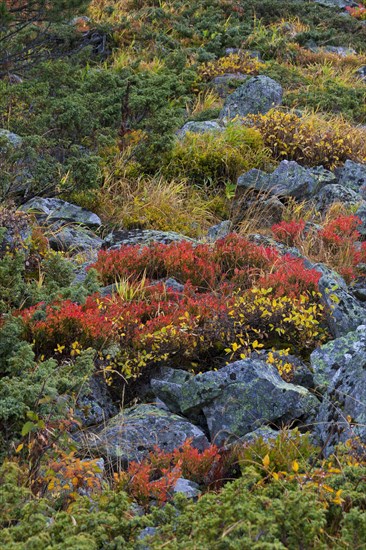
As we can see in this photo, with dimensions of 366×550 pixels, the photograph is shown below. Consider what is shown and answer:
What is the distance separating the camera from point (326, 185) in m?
9.88

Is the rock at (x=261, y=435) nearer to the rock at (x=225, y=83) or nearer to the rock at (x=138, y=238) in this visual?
the rock at (x=138, y=238)

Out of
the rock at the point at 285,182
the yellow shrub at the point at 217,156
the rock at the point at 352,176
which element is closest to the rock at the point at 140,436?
the rock at the point at 285,182

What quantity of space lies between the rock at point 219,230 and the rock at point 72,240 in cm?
119

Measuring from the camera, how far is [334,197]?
951 centimetres

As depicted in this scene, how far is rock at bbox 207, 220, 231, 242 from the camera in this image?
8.32 metres

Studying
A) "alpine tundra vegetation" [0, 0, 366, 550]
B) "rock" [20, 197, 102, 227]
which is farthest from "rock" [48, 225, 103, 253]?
"rock" [20, 197, 102, 227]

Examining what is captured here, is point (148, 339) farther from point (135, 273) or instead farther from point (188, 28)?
point (188, 28)

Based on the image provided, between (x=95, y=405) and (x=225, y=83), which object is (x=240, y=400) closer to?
(x=95, y=405)

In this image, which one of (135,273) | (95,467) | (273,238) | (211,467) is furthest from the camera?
(273,238)

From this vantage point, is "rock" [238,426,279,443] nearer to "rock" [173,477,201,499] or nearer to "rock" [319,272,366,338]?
"rock" [173,477,201,499]

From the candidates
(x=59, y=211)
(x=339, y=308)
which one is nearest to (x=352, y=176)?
(x=59, y=211)

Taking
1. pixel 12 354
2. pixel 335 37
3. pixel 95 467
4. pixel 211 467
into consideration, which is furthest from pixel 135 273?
pixel 335 37

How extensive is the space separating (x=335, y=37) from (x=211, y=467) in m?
15.6

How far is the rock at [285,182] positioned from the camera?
9.49 metres
